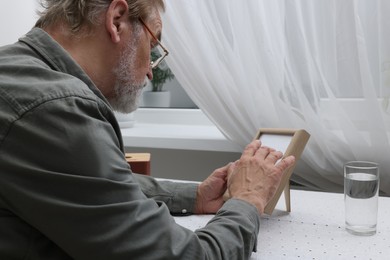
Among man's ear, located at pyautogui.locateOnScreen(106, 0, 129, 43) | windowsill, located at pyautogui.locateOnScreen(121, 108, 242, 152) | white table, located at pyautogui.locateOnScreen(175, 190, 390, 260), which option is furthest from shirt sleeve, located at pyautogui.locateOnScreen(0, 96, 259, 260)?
windowsill, located at pyautogui.locateOnScreen(121, 108, 242, 152)

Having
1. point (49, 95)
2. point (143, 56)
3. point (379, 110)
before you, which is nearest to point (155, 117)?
point (379, 110)

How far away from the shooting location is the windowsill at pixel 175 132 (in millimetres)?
1805

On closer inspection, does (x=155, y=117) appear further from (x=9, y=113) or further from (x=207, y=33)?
(x=9, y=113)

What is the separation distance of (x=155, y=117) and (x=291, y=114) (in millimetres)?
907

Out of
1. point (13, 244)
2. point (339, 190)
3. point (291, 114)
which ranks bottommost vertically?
point (339, 190)

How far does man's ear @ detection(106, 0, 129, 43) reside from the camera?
0.85 metres

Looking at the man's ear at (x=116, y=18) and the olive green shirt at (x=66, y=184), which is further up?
the man's ear at (x=116, y=18)

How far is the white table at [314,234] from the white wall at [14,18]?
1.26 m

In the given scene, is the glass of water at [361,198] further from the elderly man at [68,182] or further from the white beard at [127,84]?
the white beard at [127,84]

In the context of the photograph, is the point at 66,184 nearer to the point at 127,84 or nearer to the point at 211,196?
the point at 127,84

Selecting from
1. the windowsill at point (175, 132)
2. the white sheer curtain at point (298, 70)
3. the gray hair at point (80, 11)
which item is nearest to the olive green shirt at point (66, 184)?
the gray hair at point (80, 11)

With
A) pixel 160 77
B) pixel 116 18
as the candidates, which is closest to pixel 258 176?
pixel 116 18

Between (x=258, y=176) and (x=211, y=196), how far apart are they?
0.70 feet

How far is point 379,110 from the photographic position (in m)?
1.42
